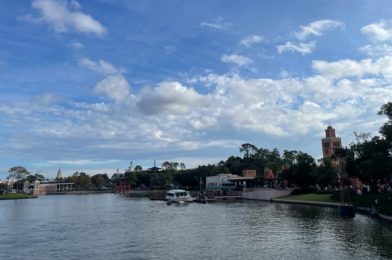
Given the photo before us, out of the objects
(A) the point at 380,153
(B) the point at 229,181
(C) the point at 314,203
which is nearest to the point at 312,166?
(C) the point at 314,203

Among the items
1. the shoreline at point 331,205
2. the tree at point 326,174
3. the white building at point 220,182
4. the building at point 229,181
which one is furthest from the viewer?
the white building at point 220,182

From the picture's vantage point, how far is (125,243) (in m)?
36.4

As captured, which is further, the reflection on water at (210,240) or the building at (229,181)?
the building at (229,181)

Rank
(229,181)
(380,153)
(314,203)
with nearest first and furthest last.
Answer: (380,153) < (314,203) < (229,181)

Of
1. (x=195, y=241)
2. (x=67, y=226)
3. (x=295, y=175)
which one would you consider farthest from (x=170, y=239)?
(x=295, y=175)

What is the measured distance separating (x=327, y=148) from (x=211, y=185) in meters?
Answer: 47.1

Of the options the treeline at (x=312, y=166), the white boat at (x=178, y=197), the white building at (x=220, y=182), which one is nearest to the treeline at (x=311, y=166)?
the treeline at (x=312, y=166)

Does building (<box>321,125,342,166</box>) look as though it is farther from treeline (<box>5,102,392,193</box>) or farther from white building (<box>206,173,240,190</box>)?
white building (<box>206,173,240,190</box>)

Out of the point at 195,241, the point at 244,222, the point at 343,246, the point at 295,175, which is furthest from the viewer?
the point at 295,175

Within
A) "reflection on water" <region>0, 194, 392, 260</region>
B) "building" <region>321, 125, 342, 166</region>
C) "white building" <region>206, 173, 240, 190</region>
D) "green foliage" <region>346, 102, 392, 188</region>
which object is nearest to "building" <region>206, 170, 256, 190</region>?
"white building" <region>206, 173, 240, 190</region>

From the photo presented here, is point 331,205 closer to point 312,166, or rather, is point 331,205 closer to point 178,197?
point 312,166

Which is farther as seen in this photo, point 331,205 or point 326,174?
point 326,174

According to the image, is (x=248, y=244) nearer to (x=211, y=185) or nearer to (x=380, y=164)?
(x=380, y=164)

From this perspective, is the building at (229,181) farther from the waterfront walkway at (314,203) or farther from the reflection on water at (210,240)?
the reflection on water at (210,240)
